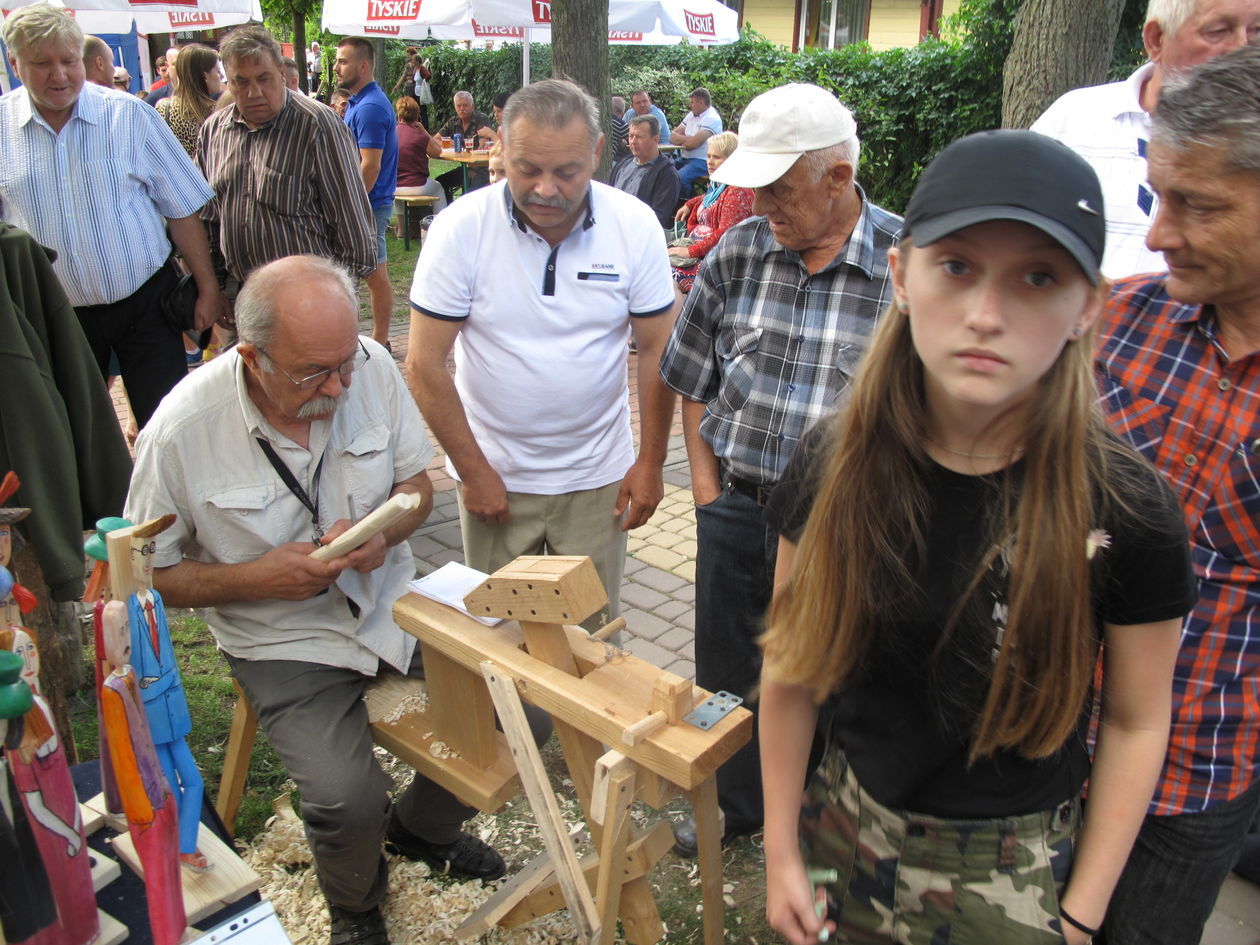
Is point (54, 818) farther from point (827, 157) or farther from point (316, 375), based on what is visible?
point (827, 157)

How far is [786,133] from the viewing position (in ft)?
6.90

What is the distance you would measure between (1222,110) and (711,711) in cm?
127

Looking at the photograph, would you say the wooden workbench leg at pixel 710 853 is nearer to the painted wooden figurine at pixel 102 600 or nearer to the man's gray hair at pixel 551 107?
the painted wooden figurine at pixel 102 600

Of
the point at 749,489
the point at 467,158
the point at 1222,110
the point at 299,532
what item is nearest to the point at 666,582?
the point at 749,489

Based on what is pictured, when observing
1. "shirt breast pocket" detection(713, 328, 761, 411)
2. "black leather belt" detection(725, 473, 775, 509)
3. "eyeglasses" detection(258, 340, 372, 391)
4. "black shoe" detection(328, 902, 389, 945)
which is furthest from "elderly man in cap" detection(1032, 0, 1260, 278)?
"black shoe" detection(328, 902, 389, 945)

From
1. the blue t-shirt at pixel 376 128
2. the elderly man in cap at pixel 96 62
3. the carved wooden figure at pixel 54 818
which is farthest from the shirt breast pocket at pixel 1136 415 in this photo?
the elderly man in cap at pixel 96 62

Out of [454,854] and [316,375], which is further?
[454,854]

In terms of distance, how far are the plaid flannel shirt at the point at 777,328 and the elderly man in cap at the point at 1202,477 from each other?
698 mm

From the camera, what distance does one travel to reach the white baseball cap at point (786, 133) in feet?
6.89

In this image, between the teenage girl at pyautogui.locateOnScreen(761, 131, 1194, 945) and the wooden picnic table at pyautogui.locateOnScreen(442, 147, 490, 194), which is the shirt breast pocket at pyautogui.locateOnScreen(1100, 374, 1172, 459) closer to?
the teenage girl at pyautogui.locateOnScreen(761, 131, 1194, 945)

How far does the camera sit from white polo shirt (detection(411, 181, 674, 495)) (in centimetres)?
264

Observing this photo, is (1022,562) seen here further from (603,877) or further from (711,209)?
(711,209)

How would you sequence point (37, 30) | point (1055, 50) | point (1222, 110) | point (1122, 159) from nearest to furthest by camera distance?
point (1222, 110) < point (1122, 159) < point (37, 30) < point (1055, 50)

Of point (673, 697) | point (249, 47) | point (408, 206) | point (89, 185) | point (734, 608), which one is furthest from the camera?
point (408, 206)
